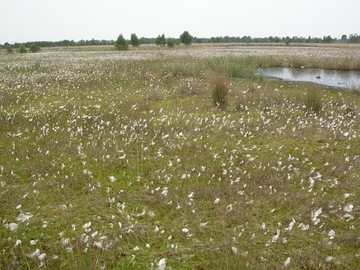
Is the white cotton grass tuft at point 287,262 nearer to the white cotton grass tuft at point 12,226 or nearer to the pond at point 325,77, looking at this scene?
the white cotton grass tuft at point 12,226

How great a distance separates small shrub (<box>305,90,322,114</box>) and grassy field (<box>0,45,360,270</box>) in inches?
4.4

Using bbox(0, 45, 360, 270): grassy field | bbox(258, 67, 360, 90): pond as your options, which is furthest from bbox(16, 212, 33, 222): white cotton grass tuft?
bbox(258, 67, 360, 90): pond

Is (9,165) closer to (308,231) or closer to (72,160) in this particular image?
(72,160)

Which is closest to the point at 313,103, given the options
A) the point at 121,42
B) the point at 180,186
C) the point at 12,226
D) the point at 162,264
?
the point at 180,186

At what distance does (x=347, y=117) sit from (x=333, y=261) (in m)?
7.00

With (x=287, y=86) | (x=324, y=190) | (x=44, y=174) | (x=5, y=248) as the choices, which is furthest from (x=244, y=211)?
(x=287, y=86)

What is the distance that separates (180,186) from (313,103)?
657cm

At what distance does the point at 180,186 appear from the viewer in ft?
16.8

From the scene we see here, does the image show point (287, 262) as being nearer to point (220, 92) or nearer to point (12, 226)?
point (12, 226)

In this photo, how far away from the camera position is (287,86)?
14.7 meters

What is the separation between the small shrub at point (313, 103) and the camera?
31.5 feet

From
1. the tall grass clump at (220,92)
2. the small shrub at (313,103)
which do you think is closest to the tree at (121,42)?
Result: the tall grass clump at (220,92)

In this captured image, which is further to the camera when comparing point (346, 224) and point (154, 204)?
point (154, 204)

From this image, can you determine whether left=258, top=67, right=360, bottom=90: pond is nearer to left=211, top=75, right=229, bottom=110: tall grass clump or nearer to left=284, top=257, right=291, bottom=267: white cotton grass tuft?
left=211, top=75, right=229, bottom=110: tall grass clump
